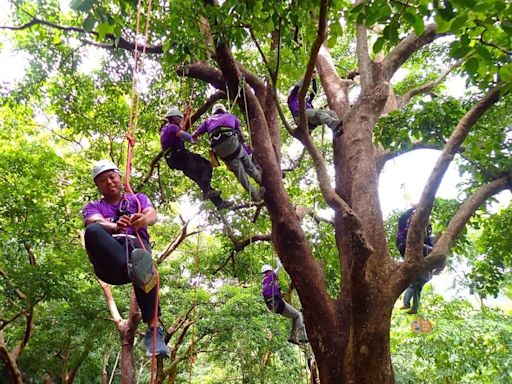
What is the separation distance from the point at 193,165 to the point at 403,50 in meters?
2.33

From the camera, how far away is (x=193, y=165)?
4188 mm

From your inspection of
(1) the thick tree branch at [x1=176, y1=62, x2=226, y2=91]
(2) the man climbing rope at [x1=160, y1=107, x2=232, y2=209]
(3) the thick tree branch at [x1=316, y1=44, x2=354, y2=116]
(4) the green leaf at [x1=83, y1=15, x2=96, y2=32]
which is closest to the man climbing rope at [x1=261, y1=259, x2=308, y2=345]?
Result: (2) the man climbing rope at [x1=160, y1=107, x2=232, y2=209]

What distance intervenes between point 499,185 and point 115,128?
4902 millimetres

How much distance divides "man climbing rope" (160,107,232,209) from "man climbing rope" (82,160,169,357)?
1445mm

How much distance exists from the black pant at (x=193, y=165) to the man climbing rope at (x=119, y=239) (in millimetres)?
1591

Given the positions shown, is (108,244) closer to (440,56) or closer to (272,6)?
(272,6)

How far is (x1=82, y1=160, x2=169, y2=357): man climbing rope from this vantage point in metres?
2.17

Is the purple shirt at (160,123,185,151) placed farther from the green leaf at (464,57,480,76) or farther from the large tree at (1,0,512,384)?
the green leaf at (464,57,480,76)

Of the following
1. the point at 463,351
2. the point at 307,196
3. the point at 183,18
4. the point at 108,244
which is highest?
the point at 307,196

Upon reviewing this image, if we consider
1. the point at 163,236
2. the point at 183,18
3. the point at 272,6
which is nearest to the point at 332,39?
the point at 272,6

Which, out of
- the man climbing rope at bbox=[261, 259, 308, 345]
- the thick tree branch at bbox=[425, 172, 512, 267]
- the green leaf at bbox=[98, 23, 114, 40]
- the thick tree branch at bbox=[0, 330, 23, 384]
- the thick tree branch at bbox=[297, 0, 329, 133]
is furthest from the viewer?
the thick tree branch at bbox=[0, 330, 23, 384]

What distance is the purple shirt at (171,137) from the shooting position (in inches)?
154

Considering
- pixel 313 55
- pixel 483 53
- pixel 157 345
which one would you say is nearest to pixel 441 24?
pixel 483 53

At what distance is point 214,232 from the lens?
6.87 metres
